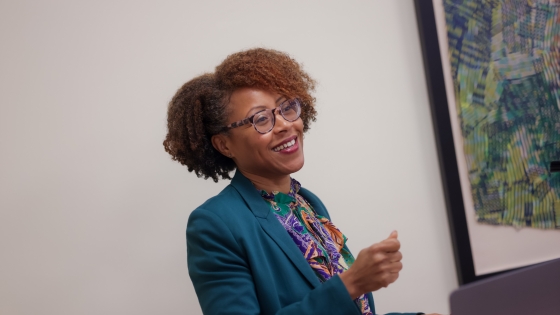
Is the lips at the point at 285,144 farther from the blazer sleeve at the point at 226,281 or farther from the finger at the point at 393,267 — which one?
the finger at the point at 393,267

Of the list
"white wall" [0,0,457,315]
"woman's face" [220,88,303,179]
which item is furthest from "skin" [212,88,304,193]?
"white wall" [0,0,457,315]

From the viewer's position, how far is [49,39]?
1706mm

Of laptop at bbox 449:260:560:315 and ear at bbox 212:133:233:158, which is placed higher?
ear at bbox 212:133:233:158

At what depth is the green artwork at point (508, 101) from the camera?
198 cm

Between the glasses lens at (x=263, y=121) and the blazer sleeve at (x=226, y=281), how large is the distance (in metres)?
0.25

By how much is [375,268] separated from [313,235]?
34 centimetres

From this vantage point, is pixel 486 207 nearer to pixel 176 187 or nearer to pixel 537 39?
pixel 537 39

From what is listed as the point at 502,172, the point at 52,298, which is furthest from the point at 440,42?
the point at 52,298

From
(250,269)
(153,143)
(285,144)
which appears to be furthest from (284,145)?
(153,143)

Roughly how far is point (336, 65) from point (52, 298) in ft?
4.10

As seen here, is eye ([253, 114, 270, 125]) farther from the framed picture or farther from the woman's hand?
the framed picture

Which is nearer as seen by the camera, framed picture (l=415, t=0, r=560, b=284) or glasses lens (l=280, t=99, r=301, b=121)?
glasses lens (l=280, t=99, r=301, b=121)

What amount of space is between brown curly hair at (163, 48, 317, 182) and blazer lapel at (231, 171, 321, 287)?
0.47ft

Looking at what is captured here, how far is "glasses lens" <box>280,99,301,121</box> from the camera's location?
1.34 m
